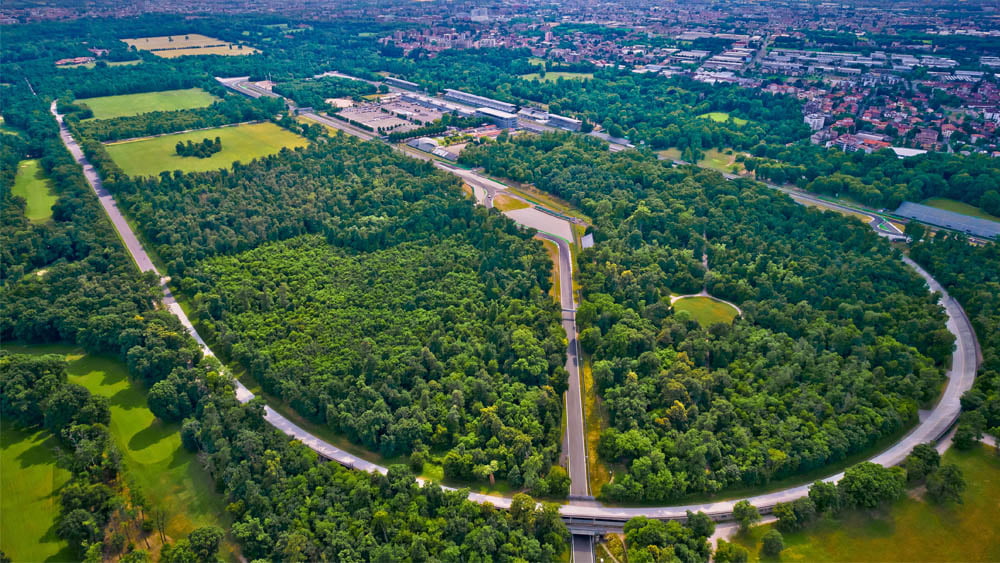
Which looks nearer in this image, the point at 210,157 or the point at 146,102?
the point at 210,157

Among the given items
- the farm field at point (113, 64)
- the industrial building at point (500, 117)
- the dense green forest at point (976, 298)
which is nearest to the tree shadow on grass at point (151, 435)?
the dense green forest at point (976, 298)

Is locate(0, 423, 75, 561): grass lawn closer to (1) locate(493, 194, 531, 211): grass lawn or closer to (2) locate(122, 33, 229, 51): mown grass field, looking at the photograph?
(1) locate(493, 194, 531, 211): grass lawn

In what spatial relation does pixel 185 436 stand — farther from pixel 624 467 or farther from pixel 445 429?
pixel 624 467

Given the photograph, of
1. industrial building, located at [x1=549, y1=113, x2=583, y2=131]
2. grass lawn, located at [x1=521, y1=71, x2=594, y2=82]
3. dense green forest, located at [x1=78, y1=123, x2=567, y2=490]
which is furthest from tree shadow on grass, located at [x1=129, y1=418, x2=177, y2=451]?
grass lawn, located at [x1=521, y1=71, x2=594, y2=82]

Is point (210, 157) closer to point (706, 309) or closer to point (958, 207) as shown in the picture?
point (706, 309)

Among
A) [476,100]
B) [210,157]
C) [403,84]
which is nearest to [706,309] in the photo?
[210,157]

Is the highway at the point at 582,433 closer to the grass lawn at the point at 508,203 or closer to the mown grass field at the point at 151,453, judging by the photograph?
the mown grass field at the point at 151,453
